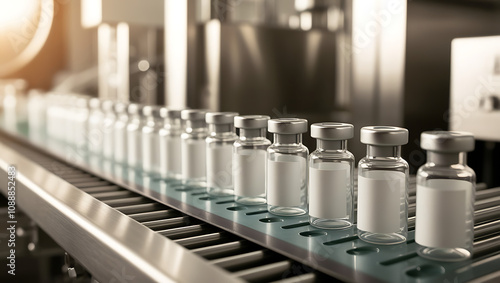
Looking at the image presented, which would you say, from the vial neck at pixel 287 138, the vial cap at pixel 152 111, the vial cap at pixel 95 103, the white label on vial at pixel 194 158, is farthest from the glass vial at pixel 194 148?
the vial cap at pixel 95 103

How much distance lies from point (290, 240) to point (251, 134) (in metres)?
0.27

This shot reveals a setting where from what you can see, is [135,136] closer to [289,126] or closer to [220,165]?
[220,165]

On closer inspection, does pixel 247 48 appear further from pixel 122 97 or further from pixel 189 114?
pixel 189 114

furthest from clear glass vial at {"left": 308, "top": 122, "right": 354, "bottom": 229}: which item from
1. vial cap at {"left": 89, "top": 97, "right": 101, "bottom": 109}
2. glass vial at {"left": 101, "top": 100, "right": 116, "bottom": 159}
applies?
vial cap at {"left": 89, "top": 97, "right": 101, "bottom": 109}

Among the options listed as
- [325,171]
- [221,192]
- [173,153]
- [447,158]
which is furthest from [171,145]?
[447,158]

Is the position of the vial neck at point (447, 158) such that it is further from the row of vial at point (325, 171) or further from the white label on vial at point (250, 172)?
the white label on vial at point (250, 172)

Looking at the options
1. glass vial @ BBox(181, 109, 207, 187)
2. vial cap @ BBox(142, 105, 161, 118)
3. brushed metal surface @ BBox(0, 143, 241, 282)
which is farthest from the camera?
vial cap @ BBox(142, 105, 161, 118)

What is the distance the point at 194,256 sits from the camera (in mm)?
623

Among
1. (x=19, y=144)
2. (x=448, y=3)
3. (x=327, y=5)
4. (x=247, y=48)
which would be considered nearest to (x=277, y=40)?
(x=247, y=48)

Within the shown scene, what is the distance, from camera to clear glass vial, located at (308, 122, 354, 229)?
0.75 m

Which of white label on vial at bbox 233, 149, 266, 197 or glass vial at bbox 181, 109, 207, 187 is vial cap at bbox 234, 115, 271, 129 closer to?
white label on vial at bbox 233, 149, 266, 197

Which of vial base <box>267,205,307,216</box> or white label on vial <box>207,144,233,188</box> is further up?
Result: white label on vial <box>207,144,233,188</box>

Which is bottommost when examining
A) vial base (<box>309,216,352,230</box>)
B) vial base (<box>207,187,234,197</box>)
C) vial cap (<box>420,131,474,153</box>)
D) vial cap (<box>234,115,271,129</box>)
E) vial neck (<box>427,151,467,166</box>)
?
vial base (<box>309,216,352,230</box>)

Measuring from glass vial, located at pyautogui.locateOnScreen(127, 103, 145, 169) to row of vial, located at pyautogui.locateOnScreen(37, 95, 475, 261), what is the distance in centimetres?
2
